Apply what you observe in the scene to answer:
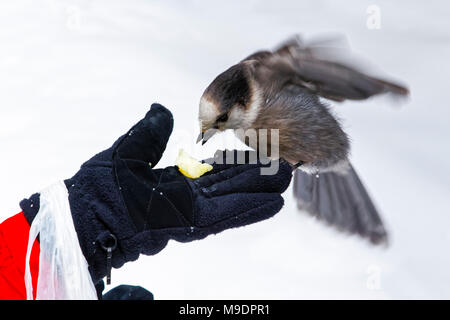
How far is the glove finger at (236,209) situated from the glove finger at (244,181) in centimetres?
3

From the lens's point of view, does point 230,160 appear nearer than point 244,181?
No

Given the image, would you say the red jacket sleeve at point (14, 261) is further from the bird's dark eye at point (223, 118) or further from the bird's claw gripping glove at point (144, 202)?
the bird's dark eye at point (223, 118)

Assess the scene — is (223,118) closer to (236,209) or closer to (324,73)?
(324,73)

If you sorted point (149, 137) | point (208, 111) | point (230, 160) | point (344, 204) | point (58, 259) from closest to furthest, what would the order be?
1. point (58, 259)
2. point (149, 137)
3. point (230, 160)
4. point (208, 111)
5. point (344, 204)

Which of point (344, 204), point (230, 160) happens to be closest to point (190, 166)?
point (230, 160)

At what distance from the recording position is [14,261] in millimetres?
949

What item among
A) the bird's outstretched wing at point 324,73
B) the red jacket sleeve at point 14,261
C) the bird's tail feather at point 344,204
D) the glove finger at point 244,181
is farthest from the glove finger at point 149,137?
the bird's tail feather at point 344,204

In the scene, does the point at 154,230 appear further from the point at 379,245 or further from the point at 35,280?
the point at 379,245

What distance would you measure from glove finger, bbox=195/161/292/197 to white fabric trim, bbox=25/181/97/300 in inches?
11.3

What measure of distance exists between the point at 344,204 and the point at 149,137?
0.92 m

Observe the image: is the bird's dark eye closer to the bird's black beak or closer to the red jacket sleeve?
the bird's black beak

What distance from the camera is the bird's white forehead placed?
1407 millimetres

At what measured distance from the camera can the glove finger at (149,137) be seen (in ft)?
3.37
